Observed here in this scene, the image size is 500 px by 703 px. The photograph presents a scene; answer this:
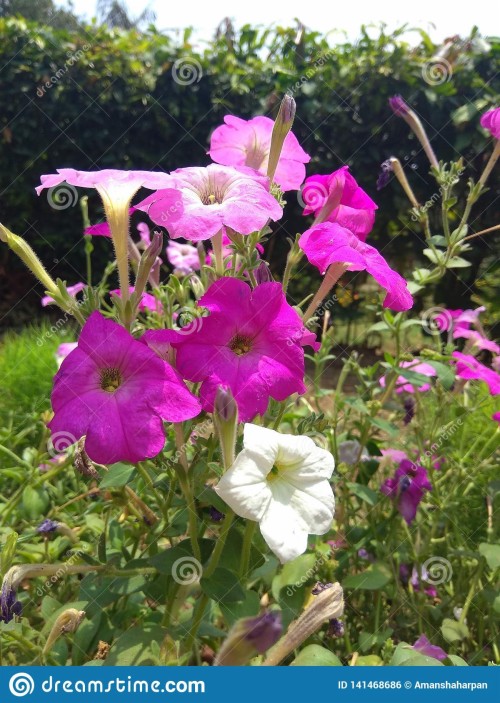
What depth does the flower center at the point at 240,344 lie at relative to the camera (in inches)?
37.9

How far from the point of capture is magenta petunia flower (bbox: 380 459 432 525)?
1584 millimetres

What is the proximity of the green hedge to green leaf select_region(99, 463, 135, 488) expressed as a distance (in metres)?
3.32

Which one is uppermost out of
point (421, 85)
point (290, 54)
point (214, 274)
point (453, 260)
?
point (421, 85)

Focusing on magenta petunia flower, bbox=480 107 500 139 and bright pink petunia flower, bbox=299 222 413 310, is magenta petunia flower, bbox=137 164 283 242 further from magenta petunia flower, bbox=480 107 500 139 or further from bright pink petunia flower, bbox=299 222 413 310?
magenta petunia flower, bbox=480 107 500 139

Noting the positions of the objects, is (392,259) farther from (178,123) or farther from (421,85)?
(178,123)

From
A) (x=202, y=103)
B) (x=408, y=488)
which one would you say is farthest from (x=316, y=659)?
(x=202, y=103)

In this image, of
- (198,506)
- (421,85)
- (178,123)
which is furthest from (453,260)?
(178,123)

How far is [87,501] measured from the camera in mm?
1843

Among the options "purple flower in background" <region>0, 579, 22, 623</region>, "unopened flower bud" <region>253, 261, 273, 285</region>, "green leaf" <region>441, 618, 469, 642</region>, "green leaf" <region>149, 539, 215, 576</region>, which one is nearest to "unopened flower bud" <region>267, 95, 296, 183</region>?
"unopened flower bud" <region>253, 261, 273, 285</region>

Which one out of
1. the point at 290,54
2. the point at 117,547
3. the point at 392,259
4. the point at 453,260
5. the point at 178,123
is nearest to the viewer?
the point at 117,547

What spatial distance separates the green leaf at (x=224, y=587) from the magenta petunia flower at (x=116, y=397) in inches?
11.0

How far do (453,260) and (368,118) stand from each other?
310 cm

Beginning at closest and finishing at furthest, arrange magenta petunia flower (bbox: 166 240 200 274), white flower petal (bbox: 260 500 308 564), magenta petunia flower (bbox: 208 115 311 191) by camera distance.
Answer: white flower petal (bbox: 260 500 308 564)
magenta petunia flower (bbox: 208 115 311 191)
magenta petunia flower (bbox: 166 240 200 274)

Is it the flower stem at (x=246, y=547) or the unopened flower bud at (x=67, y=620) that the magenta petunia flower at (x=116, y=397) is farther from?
the unopened flower bud at (x=67, y=620)
